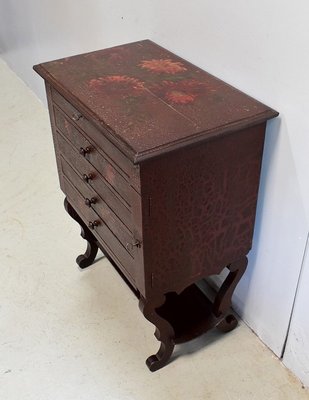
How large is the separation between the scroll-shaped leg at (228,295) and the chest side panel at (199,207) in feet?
0.24

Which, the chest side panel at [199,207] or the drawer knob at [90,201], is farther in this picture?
the drawer knob at [90,201]

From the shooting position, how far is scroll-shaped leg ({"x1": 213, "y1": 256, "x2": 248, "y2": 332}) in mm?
1451

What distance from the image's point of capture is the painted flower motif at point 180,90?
121 centimetres

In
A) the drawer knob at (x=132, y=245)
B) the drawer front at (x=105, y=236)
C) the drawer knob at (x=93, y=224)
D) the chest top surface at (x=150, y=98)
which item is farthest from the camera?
the drawer knob at (x=93, y=224)

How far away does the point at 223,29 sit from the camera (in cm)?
126

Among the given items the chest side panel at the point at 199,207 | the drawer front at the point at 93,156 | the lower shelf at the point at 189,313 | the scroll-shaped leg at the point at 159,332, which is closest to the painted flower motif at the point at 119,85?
the drawer front at the point at 93,156

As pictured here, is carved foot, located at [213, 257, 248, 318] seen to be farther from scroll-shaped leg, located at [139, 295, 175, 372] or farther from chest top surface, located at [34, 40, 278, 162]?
chest top surface, located at [34, 40, 278, 162]

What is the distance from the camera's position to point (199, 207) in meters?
1.21

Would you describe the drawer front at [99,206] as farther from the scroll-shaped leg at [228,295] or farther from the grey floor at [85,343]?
the grey floor at [85,343]

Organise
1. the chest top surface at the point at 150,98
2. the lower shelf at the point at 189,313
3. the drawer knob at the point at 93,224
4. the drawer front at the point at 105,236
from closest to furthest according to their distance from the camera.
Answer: the chest top surface at the point at 150,98 < the drawer front at the point at 105,236 < the drawer knob at the point at 93,224 < the lower shelf at the point at 189,313

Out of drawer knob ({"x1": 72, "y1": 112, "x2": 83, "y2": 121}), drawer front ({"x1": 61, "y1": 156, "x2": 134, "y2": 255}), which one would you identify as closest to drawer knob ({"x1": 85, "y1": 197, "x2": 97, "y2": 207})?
drawer front ({"x1": 61, "y1": 156, "x2": 134, "y2": 255})

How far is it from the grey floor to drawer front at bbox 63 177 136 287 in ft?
1.13

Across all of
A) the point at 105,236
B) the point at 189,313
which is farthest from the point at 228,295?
the point at 105,236

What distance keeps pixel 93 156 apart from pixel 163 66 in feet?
1.07
